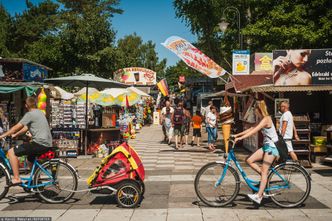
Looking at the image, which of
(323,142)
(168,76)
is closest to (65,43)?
(323,142)

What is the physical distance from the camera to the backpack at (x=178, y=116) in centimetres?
1627

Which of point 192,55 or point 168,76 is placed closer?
point 192,55

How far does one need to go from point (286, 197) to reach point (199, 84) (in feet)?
129

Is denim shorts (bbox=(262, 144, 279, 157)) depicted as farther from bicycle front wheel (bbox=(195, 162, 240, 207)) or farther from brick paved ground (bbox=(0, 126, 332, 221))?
brick paved ground (bbox=(0, 126, 332, 221))

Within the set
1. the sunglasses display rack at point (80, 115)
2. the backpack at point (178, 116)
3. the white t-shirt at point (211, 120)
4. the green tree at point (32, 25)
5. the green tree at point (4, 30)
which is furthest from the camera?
the green tree at point (32, 25)

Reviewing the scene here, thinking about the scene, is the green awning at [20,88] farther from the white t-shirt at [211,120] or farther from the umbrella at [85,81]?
the white t-shirt at [211,120]

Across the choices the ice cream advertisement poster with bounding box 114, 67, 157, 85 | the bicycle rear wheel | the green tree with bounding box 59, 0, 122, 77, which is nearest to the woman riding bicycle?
the bicycle rear wheel

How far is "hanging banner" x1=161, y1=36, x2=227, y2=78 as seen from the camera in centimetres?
1366

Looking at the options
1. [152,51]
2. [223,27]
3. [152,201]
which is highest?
[152,51]

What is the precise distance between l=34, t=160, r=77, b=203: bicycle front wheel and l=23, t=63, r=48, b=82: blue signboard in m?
9.19

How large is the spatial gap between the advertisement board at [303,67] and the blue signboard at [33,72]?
30.8 ft

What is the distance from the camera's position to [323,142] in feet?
40.8

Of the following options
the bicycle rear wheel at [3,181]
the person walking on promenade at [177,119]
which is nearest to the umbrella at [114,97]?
the person walking on promenade at [177,119]

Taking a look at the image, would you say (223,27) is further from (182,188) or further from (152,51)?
(152,51)
